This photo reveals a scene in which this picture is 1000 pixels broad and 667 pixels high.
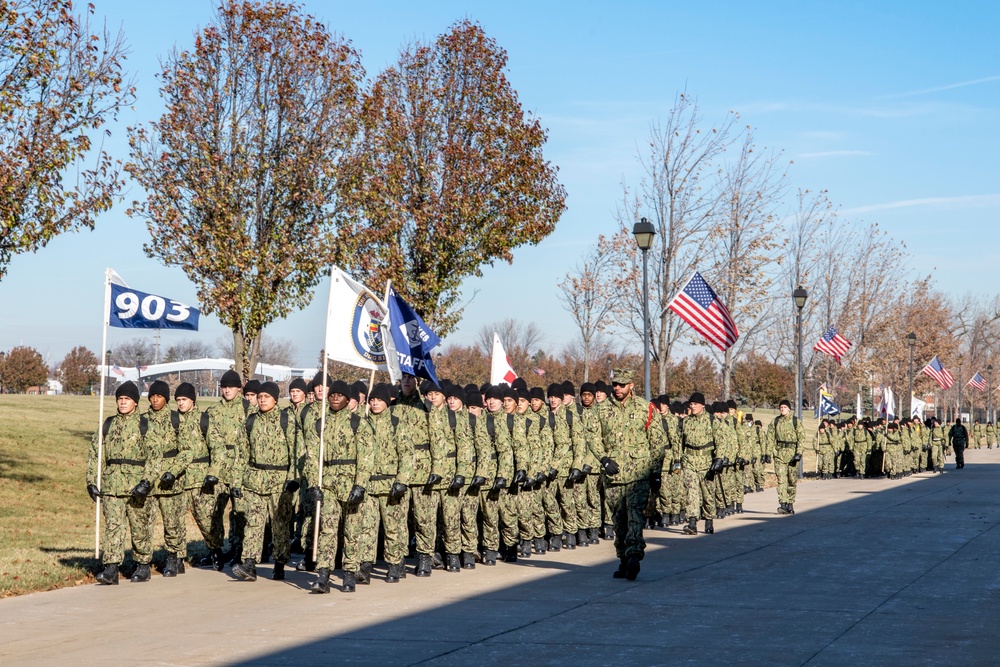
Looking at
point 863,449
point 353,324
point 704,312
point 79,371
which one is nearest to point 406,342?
point 353,324

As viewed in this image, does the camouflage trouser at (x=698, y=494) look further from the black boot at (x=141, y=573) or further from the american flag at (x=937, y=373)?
the american flag at (x=937, y=373)

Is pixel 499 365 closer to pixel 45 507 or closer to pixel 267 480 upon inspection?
pixel 45 507

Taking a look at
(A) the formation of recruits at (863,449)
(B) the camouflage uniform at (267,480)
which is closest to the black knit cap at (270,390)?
(B) the camouflage uniform at (267,480)

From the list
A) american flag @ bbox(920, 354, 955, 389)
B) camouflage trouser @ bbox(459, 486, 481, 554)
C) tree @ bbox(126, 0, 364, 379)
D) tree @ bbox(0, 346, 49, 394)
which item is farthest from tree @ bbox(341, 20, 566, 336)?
tree @ bbox(0, 346, 49, 394)

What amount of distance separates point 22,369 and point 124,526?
261 feet

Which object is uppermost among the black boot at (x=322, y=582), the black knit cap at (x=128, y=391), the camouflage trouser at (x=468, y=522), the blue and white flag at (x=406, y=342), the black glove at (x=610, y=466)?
the blue and white flag at (x=406, y=342)

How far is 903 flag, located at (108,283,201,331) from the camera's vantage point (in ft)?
44.5

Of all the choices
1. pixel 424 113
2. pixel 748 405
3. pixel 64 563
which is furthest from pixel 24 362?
pixel 64 563

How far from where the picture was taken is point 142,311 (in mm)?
13602

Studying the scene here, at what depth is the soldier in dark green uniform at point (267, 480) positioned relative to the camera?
12891 millimetres

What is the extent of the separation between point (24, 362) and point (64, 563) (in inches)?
3085

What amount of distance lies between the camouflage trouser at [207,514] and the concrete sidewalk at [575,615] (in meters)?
0.38

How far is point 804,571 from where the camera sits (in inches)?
537

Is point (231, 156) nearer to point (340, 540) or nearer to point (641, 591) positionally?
point (340, 540)
